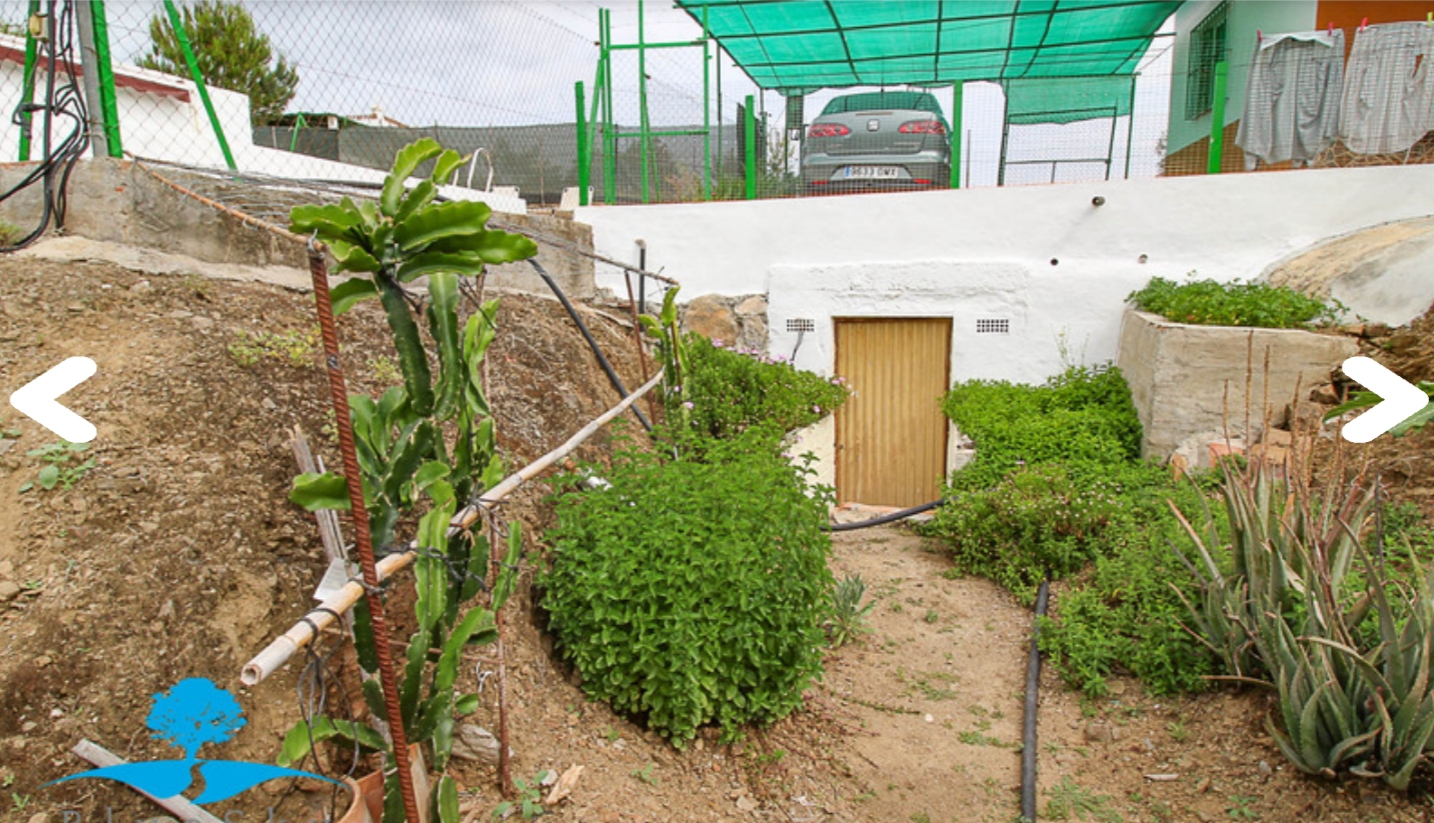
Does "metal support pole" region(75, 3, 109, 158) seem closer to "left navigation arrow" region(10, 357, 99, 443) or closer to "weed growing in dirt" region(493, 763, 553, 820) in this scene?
"left navigation arrow" region(10, 357, 99, 443)

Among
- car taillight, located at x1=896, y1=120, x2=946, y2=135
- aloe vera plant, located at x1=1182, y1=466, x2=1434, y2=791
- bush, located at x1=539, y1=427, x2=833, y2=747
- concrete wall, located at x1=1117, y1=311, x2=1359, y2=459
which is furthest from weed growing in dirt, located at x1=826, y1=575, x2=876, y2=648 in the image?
car taillight, located at x1=896, y1=120, x2=946, y2=135

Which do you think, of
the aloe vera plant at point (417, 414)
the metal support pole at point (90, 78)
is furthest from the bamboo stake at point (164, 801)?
the metal support pole at point (90, 78)

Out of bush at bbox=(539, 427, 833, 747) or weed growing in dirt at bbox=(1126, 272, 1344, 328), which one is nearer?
bush at bbox=(539, 427, 833, 747)

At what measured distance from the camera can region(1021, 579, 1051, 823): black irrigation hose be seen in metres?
3.43

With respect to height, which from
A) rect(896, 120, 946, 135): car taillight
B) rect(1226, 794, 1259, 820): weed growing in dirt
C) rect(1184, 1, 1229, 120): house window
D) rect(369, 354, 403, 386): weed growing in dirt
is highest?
rect(1184, 1, 1229, 120): house window

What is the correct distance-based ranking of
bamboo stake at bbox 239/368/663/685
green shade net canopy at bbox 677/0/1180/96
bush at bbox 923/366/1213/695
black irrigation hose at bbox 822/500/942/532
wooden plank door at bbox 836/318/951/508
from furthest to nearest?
green shade net canopy at bbox 677/0/1180/96, wooden plank door at bbox 836/318/951/508, black irrigation hose at bbox 822/500/942/532, bush at bbox 923/366/1213/695, bamboo stake at bbox 239/368/663/685

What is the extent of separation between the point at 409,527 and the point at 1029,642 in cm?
366

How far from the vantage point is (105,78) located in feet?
13.2

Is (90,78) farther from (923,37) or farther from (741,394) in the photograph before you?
(923,37)

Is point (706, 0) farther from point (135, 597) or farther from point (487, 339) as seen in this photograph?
point (135, 597)

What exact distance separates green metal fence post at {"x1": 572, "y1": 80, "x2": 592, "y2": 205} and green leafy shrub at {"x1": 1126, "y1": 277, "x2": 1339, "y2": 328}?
18.4 ft

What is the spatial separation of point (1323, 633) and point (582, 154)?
24.9 ft

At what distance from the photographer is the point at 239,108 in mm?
9133

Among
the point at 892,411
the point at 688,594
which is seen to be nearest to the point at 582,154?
the point at 892,411
